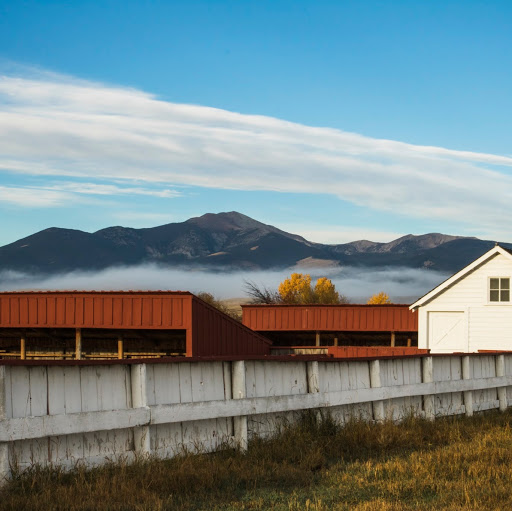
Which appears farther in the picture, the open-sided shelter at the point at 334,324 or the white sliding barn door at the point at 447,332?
the open-sided shelter at the point at 334,324

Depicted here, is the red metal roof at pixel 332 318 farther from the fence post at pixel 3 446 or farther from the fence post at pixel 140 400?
the fence post at pixel 3 446

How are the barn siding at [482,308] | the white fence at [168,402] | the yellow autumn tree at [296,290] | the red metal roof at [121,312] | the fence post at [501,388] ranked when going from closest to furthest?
the white fence at [168,402] → the fence post at [501,388] → the red metal roof at [121,312] → the barn siding at [482,308] → the yellow autumn tree at [296,290]

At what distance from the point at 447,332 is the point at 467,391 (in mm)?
19539

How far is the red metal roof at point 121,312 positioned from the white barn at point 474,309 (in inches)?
358

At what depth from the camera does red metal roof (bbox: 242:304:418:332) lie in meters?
41.2

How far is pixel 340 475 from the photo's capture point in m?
9.02

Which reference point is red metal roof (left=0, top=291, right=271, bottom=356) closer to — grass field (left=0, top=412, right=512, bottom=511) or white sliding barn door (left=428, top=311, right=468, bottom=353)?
white sliding barn door (left=428, top=311, right=468, bottom=353)

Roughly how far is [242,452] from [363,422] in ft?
7.51

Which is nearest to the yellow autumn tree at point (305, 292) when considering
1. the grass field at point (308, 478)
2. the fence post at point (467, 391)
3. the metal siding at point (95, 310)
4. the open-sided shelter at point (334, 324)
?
the open-sided shelter at point (334, 324)

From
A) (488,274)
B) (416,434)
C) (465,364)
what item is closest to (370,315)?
(488,274)

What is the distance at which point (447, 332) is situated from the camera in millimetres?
33969

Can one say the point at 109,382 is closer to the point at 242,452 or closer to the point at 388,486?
the point at 242,452

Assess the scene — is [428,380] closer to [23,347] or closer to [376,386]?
[376,386]

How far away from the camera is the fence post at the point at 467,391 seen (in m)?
14.9
